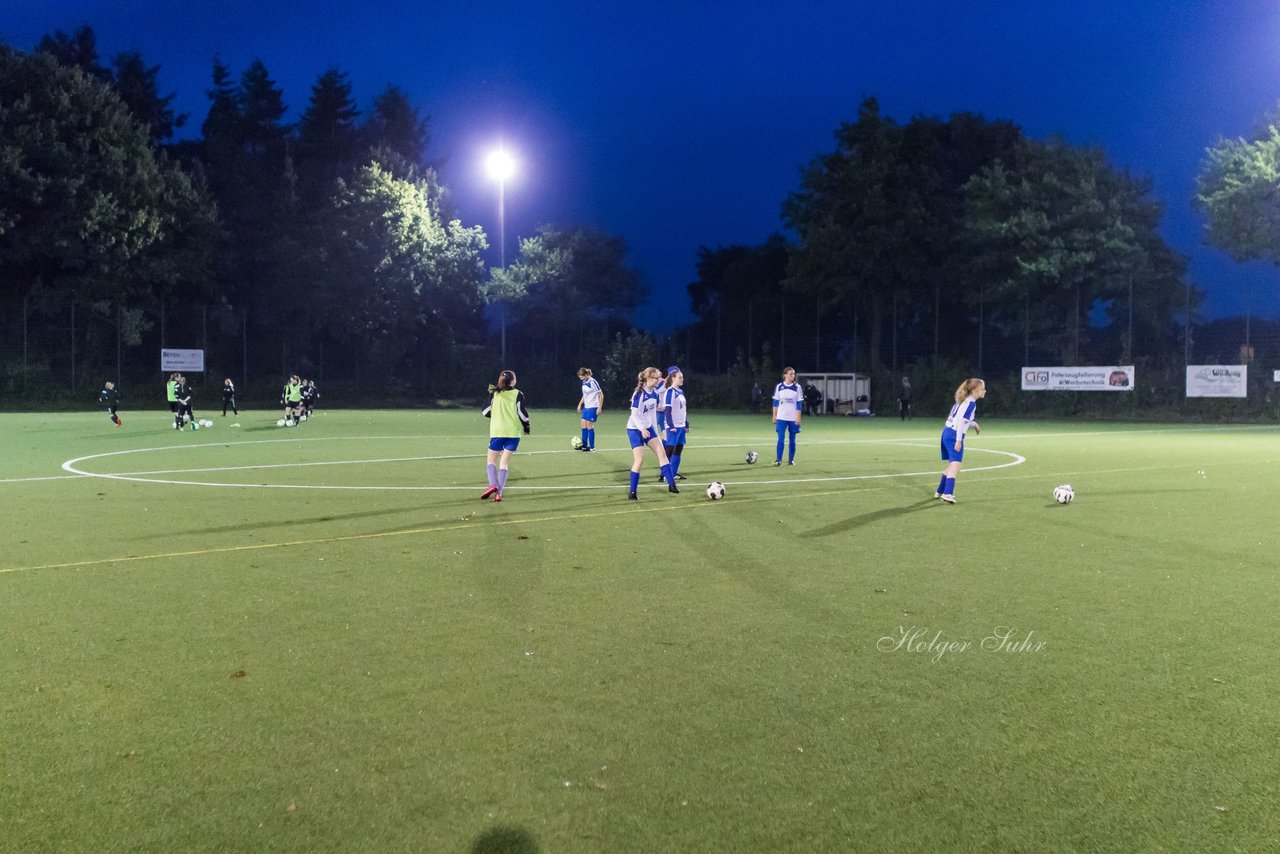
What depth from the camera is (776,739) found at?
4.64 m

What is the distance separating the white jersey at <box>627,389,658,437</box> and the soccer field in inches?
Answer: 69.3

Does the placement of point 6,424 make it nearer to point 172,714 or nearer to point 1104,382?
point 172,714

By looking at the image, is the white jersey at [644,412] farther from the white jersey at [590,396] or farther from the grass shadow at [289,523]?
the white jersey at [590,396]

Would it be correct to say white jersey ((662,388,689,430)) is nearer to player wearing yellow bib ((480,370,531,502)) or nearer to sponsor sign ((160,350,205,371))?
player wearing yellow bib ((480,370,531,502))

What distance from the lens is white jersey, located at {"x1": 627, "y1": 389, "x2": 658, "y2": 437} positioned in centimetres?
1404

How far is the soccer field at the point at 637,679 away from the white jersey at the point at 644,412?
1760mm

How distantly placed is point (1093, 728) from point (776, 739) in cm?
154

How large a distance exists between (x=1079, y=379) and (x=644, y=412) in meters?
36.4

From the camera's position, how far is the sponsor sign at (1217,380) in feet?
132

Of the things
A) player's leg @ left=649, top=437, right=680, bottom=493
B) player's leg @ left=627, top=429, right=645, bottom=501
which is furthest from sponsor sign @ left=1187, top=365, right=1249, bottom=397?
player's leg @ left=627, top=429, right=645, bottom=501

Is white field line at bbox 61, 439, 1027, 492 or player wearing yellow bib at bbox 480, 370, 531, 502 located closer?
player wearing yellow bib at bbox 480, 370, 531, 502

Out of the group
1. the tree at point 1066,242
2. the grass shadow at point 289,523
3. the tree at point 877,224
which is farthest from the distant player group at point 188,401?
the tree at point 1066,242

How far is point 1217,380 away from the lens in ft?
134

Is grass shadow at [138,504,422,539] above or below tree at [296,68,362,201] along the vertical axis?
below
